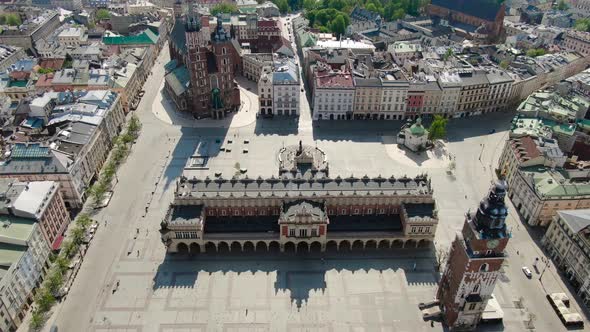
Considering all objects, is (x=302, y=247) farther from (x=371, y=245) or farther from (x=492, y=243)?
(x=492, y=243)

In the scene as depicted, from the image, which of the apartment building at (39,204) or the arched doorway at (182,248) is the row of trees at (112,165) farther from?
the arched doorway at (182,248)

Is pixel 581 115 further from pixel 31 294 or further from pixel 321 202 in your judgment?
pixel 31 294

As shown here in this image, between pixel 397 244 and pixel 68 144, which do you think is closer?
pixel 397 244

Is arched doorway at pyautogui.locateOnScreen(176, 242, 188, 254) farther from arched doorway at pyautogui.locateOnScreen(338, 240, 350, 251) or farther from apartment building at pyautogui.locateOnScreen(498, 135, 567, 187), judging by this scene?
apartment building at pyautogui.locateOnScreen(498, 135, 567, 187)

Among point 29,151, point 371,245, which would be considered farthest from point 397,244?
point 29,151

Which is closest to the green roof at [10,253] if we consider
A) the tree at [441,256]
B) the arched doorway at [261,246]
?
the arched doorway at [261,246]
